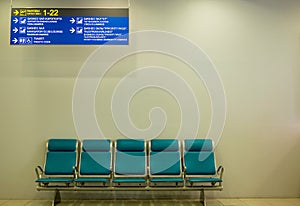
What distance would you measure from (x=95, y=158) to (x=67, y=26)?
1.97 metres

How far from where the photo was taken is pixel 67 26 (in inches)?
180

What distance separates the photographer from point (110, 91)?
466 cm

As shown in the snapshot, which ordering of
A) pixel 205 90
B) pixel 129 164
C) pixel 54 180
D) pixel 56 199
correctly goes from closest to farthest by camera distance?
pixel 54 180 → pixel 56 199 → pixel 129 164 → pixel 205 90

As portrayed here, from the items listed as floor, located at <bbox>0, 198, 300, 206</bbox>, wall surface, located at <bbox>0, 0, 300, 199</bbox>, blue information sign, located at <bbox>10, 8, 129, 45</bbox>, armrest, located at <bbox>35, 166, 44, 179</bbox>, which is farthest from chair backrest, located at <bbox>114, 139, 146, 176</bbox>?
blue information sign, located at <bbox>10, 8, 129, 45</bbox>

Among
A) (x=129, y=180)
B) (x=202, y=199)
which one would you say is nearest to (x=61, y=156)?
(x=129, y=180)

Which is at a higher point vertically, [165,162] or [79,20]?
[79,20]

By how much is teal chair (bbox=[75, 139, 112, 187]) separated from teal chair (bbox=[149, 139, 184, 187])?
601 mm

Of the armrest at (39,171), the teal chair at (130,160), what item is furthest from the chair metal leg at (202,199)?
the armrest at (39,171)

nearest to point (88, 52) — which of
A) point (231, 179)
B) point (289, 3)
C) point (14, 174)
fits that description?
point (14, 174)

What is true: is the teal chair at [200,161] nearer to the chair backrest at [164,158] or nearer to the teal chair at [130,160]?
the chair backrest at [164,158]

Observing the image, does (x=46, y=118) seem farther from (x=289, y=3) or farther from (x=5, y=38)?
(x=289, y=3)

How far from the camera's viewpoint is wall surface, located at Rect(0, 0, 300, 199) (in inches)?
181

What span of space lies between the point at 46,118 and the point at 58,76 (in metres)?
0.65

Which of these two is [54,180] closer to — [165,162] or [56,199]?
[56,199]
